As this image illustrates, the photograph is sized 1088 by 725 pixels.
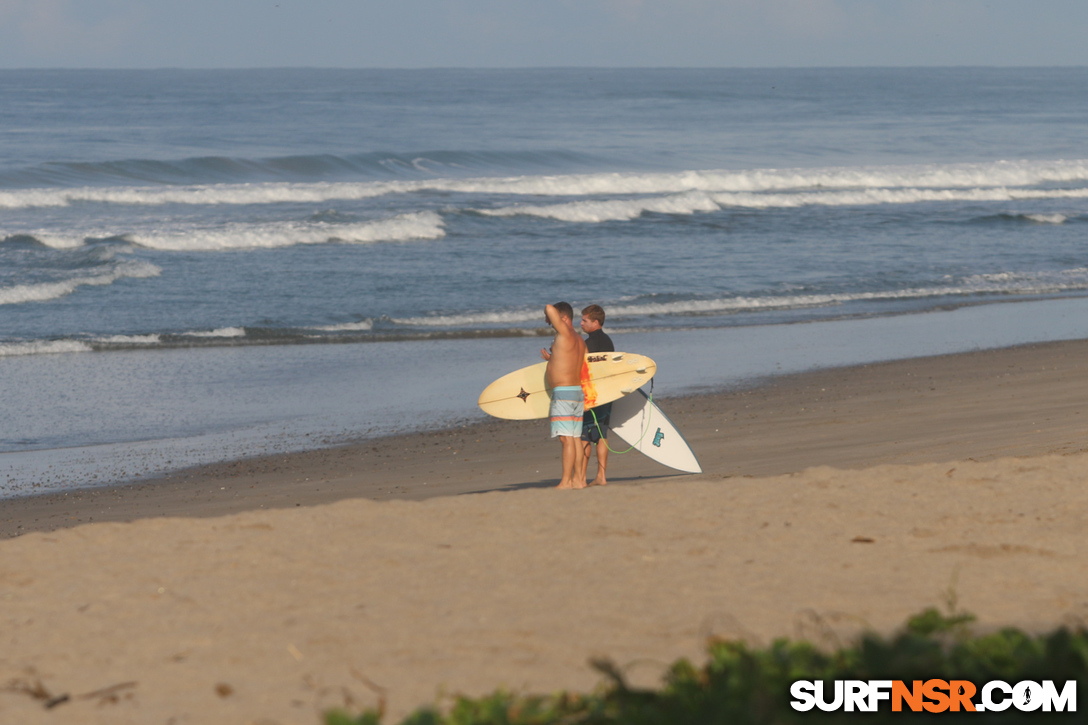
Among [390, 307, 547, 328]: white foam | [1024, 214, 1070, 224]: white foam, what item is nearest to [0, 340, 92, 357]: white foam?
[390, 307, 547, 328]: white foam

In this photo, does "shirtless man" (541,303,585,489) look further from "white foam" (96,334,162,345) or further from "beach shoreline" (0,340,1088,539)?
"white foam" (96,334,162,345)

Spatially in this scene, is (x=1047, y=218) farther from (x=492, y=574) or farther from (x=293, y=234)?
(x=492, y=574)

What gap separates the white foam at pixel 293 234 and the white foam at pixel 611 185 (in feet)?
20.8

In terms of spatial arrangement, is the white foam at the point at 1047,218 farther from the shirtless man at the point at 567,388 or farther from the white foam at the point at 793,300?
the shirtless man at the point at 567,388

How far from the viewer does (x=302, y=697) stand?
338 cm

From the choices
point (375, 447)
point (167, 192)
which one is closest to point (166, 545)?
point (375, 447)

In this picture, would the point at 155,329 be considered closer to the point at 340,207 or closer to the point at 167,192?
the point at 340,207

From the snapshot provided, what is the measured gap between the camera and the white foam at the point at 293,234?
2209 centimetres

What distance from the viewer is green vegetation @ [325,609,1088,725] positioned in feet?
9.18

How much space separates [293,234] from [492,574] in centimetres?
1959

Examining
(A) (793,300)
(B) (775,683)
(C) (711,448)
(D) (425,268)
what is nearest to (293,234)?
(D) (425,268)

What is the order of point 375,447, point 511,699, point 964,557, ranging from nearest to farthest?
point 511,699 → point 964,557 → point 375,447

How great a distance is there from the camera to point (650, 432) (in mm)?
8016

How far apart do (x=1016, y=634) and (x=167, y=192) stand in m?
30.7
